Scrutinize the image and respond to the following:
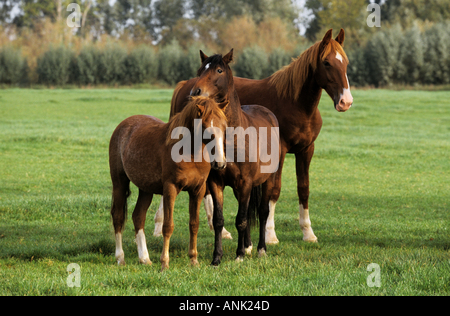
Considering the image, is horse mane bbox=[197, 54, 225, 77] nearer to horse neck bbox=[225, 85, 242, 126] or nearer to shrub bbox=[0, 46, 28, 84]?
horse neck bbox=[225, 85, 242, 126]

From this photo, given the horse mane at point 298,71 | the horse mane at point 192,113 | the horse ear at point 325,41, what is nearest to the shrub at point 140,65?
the horse mane at point 298,71

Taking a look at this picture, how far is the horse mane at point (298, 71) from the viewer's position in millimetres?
6613

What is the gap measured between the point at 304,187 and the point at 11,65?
137 ft

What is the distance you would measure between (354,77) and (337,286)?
41656 millimetres

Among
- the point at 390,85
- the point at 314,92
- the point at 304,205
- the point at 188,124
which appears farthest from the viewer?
the point at 390,85

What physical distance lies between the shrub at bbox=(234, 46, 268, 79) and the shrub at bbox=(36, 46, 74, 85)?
15.3 m

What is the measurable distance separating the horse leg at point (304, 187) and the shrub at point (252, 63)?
37.7 meters

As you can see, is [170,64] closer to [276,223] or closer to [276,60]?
[276,60]

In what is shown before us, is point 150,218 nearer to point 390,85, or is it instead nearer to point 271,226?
point 271,226

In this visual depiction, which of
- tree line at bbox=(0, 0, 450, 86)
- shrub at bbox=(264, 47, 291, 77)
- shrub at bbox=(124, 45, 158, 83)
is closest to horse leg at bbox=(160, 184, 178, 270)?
tree line at bbox=(0, 0, 450, 86)

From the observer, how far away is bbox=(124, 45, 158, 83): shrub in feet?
150

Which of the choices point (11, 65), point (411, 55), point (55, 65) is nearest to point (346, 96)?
point (411, 55)
